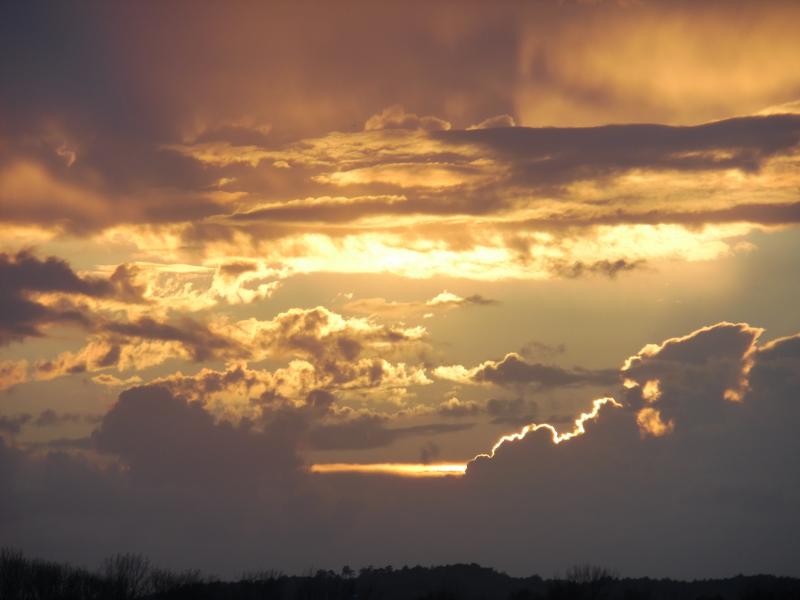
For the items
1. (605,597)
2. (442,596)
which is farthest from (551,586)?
(442,596)

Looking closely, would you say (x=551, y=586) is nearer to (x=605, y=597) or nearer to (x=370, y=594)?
(x=605, y=597)

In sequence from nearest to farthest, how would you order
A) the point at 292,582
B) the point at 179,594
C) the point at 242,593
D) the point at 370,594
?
1. the point at 179,594
2. the point at 242,593
3. the point at 292,582
4. the point at 370,594

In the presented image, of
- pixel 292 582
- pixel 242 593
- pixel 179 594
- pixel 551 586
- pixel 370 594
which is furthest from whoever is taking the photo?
pixel 370 594

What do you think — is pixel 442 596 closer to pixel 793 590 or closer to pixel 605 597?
pixel 605 597

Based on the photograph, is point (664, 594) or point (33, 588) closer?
point (33, 588)

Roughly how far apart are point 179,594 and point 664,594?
3284 inches

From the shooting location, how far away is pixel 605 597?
136m

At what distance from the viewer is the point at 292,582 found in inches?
6742

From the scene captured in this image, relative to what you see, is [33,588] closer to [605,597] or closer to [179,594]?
[179,594]

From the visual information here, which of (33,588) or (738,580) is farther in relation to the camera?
(738,580)

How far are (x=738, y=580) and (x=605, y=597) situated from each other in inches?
2652

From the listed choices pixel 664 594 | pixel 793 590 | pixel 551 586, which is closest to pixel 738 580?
pixel 664 594

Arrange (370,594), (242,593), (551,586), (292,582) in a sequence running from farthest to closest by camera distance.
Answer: (370,594) → (292,582) → (242,593) → (551,586)

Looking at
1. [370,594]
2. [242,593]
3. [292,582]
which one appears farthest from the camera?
[370,594]
